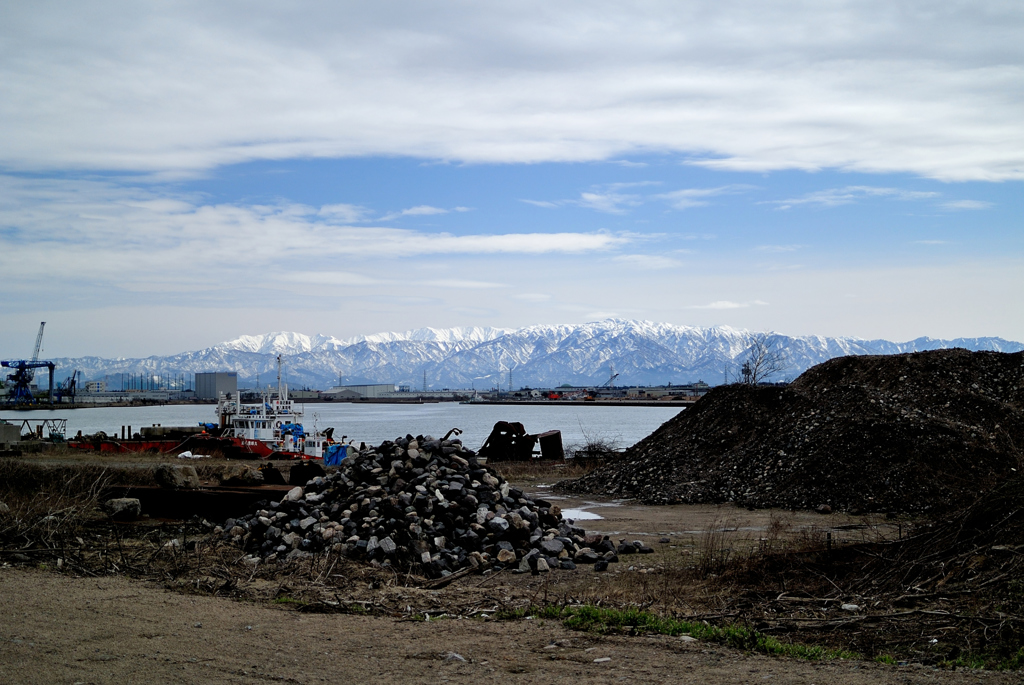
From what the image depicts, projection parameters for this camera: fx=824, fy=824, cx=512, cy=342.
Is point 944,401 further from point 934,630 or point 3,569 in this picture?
point 3,569

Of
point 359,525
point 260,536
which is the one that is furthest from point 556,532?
point 260,536

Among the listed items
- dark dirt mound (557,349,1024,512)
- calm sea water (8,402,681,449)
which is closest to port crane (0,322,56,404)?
calm sea water (8,402,681,449)

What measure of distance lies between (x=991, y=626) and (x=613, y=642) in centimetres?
323

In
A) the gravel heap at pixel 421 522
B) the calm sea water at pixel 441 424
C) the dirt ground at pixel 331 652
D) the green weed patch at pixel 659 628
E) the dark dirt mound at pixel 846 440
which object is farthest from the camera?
the calm sea water at pixel 441 424

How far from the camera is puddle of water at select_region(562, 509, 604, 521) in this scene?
768 inches

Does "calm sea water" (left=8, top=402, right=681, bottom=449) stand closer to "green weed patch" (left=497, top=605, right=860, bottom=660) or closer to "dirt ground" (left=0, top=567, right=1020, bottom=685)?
"green weed patch" (left=497, top=605, right=860, bottom=660)

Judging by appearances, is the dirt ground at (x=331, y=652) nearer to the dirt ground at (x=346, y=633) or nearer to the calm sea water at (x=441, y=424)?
the dirt ground at (x=346, y=633)

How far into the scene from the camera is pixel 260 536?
14.0m

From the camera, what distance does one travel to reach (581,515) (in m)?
20.2

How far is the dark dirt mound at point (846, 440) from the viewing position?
1864cm

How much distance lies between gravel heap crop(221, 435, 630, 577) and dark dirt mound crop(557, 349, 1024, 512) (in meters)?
7.81

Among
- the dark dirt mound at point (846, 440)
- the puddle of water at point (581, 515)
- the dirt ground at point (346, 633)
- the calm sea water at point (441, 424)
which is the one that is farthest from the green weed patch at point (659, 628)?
the calm sea water at point (441, 424)

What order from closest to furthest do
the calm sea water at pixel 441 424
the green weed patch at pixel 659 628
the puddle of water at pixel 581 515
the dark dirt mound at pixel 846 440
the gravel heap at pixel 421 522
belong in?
the green weed patch at pixel 659 628 → the gravel heap at pixel 421 522 → the dark dirt mound at pixel 846 440 → the puddle of water at pixel 581 515 → the calm sea water at pixel 441 424

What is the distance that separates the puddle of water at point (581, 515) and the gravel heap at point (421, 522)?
15.7 ft
